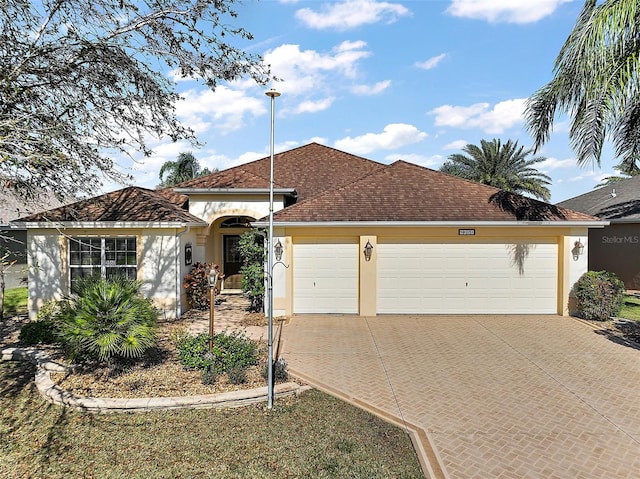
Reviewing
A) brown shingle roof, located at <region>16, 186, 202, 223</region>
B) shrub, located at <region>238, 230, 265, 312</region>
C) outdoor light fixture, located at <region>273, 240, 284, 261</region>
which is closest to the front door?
brown shingle roof, located at <region>16, 186, 202, 223</region>

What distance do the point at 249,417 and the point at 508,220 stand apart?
33.2 feet

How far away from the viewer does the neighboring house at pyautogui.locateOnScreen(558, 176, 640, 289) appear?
1747 centimetres

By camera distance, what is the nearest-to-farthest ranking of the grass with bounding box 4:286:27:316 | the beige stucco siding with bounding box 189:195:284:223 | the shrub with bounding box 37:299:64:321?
the shrub with bounding box 37:299:64:321 → the grass with bounding box 4:286:27:316 → the beige stucco siding with bounding box 189:195:284:223

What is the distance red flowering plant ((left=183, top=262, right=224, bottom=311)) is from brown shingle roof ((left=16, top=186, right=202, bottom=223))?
1.84m

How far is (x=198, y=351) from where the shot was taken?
7.55 meters

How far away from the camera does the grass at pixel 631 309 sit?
496 inches

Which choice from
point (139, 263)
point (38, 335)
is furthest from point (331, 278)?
point (38, 335)

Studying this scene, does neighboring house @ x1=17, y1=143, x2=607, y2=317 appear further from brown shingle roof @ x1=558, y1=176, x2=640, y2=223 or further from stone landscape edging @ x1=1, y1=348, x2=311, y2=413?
brown shingle roof @ x1=558, y1=176, x2=640, y2=223

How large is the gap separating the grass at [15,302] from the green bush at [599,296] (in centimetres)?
1895

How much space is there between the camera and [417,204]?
42.4 ft

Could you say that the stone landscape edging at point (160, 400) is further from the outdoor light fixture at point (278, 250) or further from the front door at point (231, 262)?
the front door at point (231, 262)

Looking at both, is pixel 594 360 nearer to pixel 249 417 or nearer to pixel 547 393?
pixel 547 393

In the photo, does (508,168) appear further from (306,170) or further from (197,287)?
(197,287)

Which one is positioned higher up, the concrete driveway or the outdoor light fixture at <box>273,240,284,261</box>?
the outdoor light fixture at <box>273,240,284,261</box>
